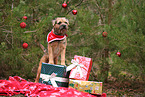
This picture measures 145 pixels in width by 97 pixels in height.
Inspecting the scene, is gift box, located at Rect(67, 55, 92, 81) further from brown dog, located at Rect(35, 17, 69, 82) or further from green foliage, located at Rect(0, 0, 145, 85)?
green foliage, located at Rect(0, 0, 145, 85)

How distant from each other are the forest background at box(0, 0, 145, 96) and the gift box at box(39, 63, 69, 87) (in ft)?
3.67

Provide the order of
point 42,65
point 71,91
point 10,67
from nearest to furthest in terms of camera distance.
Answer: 1. point 71,91
2. point 42,65
3. point 10,67

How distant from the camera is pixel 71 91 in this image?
157 inches

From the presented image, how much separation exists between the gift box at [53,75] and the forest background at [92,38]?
1.12 metres

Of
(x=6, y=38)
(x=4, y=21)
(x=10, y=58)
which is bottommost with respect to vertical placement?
(x=10, y=58)

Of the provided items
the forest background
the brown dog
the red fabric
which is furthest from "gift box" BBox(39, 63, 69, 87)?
the forest background

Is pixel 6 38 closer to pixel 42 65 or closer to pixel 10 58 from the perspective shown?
pixel 10 58

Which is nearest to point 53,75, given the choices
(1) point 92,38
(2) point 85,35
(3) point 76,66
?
(3) point 76,66

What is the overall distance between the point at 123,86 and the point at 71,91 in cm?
424

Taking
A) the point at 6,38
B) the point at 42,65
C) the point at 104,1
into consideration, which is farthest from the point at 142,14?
the point at 6,38

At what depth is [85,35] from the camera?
7902 mm

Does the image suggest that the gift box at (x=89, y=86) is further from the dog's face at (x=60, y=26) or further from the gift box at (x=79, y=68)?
the dog's face at (x=60, y=26)

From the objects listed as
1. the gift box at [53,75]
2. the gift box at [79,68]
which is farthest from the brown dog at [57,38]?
the gift box at [79,68]

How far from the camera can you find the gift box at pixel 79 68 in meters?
4.39
